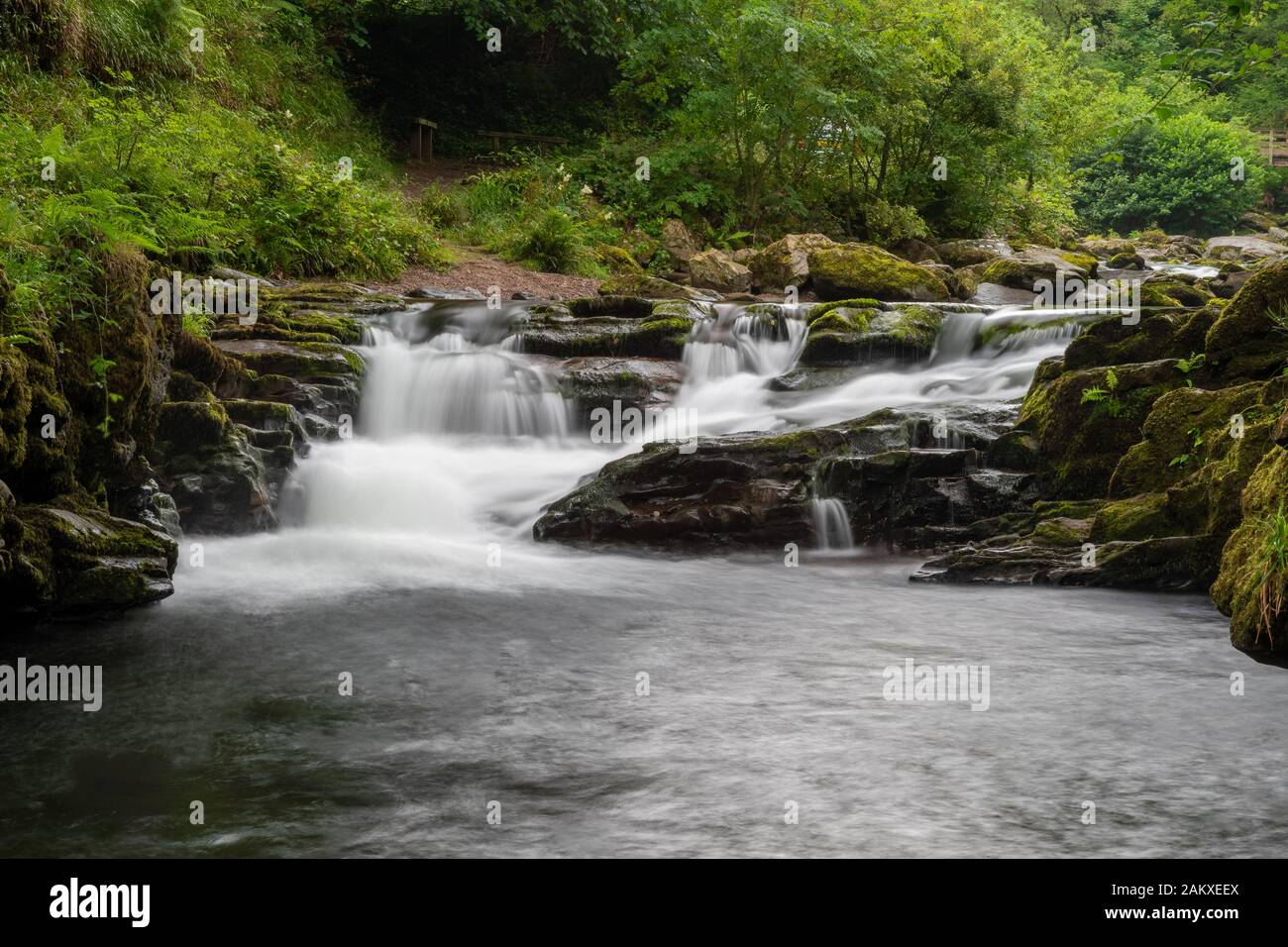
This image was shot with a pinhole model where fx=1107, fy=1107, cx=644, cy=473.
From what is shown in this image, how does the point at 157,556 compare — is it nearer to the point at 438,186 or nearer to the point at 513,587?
the point at 513,587

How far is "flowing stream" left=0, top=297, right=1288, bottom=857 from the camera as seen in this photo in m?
3.96

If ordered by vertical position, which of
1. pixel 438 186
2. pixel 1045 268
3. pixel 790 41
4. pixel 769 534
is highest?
pixel 790 41

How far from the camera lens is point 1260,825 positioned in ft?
13.1

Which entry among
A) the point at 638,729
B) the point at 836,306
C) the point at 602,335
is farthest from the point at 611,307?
the point at 638,729

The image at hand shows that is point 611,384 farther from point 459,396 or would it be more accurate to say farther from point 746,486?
point 746,486

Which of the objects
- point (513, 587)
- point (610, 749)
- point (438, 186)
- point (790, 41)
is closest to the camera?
point (610, 749)

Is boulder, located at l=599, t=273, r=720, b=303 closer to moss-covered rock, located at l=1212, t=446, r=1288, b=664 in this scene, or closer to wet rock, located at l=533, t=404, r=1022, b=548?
wet rock, located at l=533, t=404, r=1022, b=548

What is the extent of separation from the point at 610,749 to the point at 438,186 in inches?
781

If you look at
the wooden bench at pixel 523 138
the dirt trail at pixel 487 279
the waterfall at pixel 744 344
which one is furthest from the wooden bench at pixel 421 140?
the waterfall at pixel 744 344

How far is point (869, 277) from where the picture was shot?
17422 mm

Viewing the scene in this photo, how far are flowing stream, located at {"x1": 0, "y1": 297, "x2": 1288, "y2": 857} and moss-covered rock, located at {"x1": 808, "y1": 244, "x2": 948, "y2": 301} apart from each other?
8.63m

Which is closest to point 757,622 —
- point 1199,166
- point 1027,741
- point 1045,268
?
point 1027,741

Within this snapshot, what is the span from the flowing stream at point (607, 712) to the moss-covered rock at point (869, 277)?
28.3 ft
